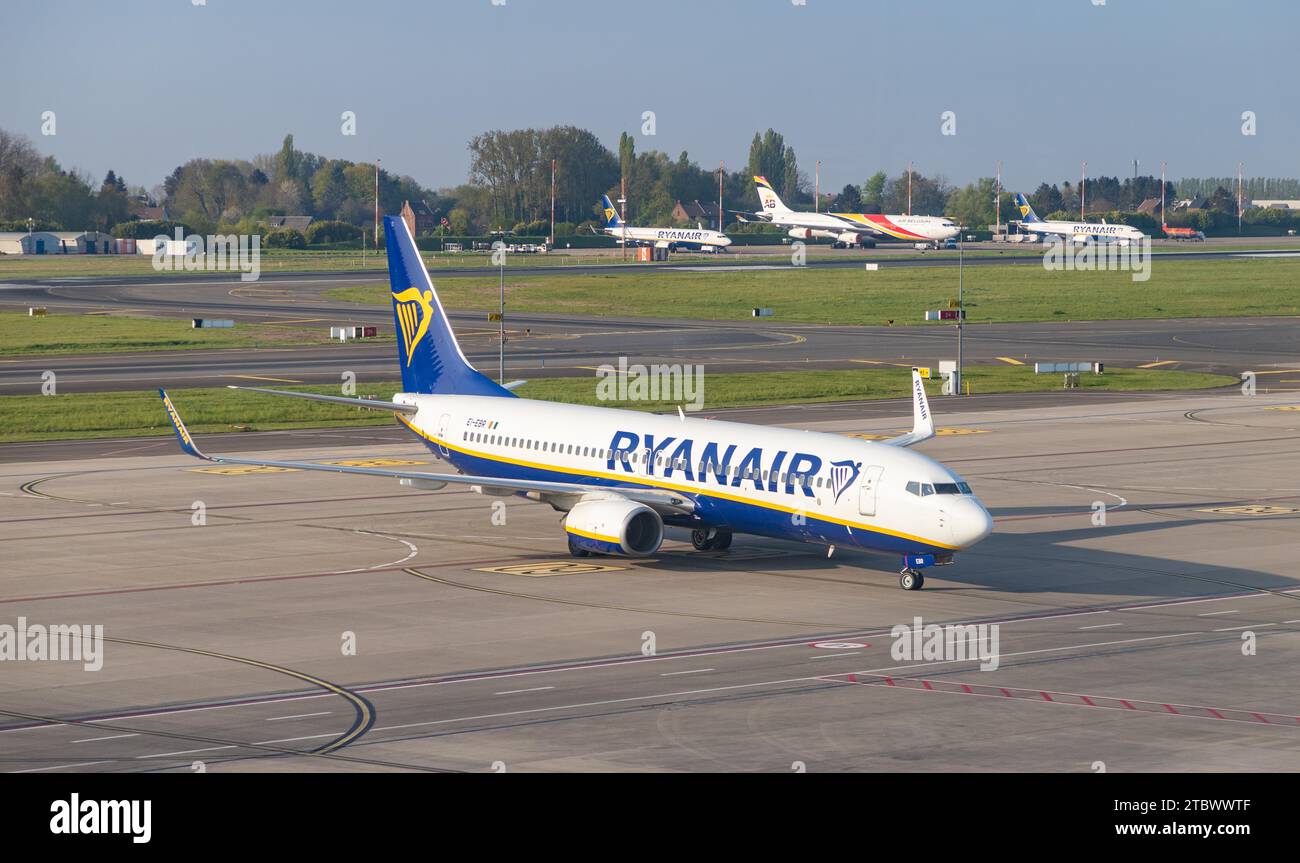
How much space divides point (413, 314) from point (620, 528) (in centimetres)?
1622

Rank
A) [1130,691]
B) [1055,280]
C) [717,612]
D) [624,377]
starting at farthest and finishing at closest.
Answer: [1055,280]
[624,377]
[717,612]
[1130,691]

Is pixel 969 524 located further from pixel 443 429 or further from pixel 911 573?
pixel 443 429

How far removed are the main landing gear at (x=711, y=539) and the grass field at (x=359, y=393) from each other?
36496 mm

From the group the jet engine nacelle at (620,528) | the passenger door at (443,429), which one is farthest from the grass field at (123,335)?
the jet engine nacelle at (620,528)

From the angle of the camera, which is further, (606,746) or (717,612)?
(717,612)

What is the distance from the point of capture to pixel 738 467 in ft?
156

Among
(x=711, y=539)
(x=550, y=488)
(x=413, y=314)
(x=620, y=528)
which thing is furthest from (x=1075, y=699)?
(x=413, y=314)

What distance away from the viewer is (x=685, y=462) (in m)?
48.9

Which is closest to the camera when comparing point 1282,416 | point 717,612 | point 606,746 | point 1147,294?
point 606,746

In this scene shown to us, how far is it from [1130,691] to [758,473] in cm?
1529

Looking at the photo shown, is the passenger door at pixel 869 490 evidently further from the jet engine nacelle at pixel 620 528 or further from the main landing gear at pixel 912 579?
the jet engine nacelle at pixel 620 528

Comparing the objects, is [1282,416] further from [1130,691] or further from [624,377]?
[1130,691]

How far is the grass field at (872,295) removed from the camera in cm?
15725
